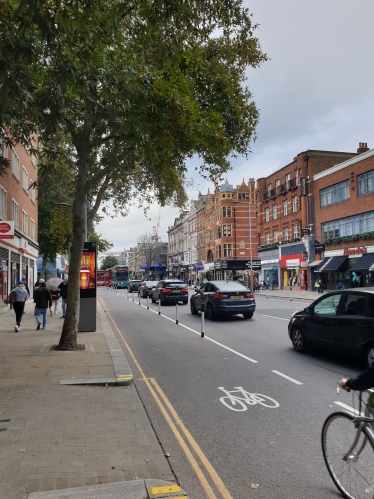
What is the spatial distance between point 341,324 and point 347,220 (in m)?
31.6

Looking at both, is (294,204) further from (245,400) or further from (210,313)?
(245,400)

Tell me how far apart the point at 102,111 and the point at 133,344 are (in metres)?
6.36

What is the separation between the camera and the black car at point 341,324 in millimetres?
8312

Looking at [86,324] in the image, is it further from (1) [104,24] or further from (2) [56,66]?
(1) [104,24]

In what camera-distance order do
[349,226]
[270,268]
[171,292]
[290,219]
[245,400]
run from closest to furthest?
[245,400], [171,292], [349,226], [290,219], [270,268]

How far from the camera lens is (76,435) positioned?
518 centimetres

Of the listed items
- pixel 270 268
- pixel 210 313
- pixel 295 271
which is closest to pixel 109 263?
pixel 270 268

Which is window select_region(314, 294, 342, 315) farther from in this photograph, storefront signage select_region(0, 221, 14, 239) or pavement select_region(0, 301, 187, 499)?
storefront signage select_region(0, 221, 14, 239)

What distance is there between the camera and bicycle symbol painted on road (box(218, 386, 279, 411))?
655 centimetres

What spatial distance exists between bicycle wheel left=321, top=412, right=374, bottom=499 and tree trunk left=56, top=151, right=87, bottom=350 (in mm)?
8174

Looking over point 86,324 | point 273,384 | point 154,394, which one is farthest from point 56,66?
point 86,324

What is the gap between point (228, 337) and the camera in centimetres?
1359

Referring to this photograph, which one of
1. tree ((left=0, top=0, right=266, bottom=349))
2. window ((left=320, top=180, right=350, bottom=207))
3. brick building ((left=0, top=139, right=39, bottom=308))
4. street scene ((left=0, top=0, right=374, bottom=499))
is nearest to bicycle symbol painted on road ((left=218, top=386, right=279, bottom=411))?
street scene ((left=0, top=0, right=374, bottom=499))

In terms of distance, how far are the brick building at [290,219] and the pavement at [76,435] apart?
3808cm
